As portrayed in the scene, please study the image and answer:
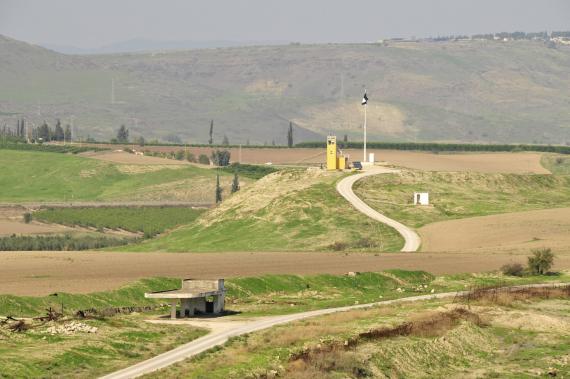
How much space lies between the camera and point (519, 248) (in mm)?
129000

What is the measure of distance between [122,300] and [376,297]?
56.3 ft

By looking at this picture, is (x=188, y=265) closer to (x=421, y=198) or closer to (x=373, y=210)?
(x=373, y=210)

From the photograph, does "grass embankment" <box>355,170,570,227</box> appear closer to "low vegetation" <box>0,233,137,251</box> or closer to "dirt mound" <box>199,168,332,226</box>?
"dirt mound" <box>199,168,332,226</box>

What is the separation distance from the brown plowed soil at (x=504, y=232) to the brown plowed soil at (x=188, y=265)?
26.3ft

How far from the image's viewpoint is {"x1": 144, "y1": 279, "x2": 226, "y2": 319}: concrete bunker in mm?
73375

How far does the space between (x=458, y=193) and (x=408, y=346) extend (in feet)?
365

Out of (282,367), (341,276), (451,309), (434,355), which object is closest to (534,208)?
(341,276)

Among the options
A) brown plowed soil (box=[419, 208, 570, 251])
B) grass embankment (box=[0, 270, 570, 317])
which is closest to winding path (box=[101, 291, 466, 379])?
grass embankment (box=[0, 270, 570, 317])

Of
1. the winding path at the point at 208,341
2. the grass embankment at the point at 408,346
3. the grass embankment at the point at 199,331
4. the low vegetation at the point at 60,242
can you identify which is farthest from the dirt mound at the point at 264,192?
the grass embankment at the point at 408,346

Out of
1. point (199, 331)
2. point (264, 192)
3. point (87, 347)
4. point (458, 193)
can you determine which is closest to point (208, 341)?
point (199, 331)

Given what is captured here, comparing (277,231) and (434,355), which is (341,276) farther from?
(277,231)

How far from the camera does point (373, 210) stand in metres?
163

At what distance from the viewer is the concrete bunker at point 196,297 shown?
2889 inches

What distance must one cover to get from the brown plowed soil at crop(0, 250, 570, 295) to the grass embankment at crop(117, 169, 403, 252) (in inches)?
689
